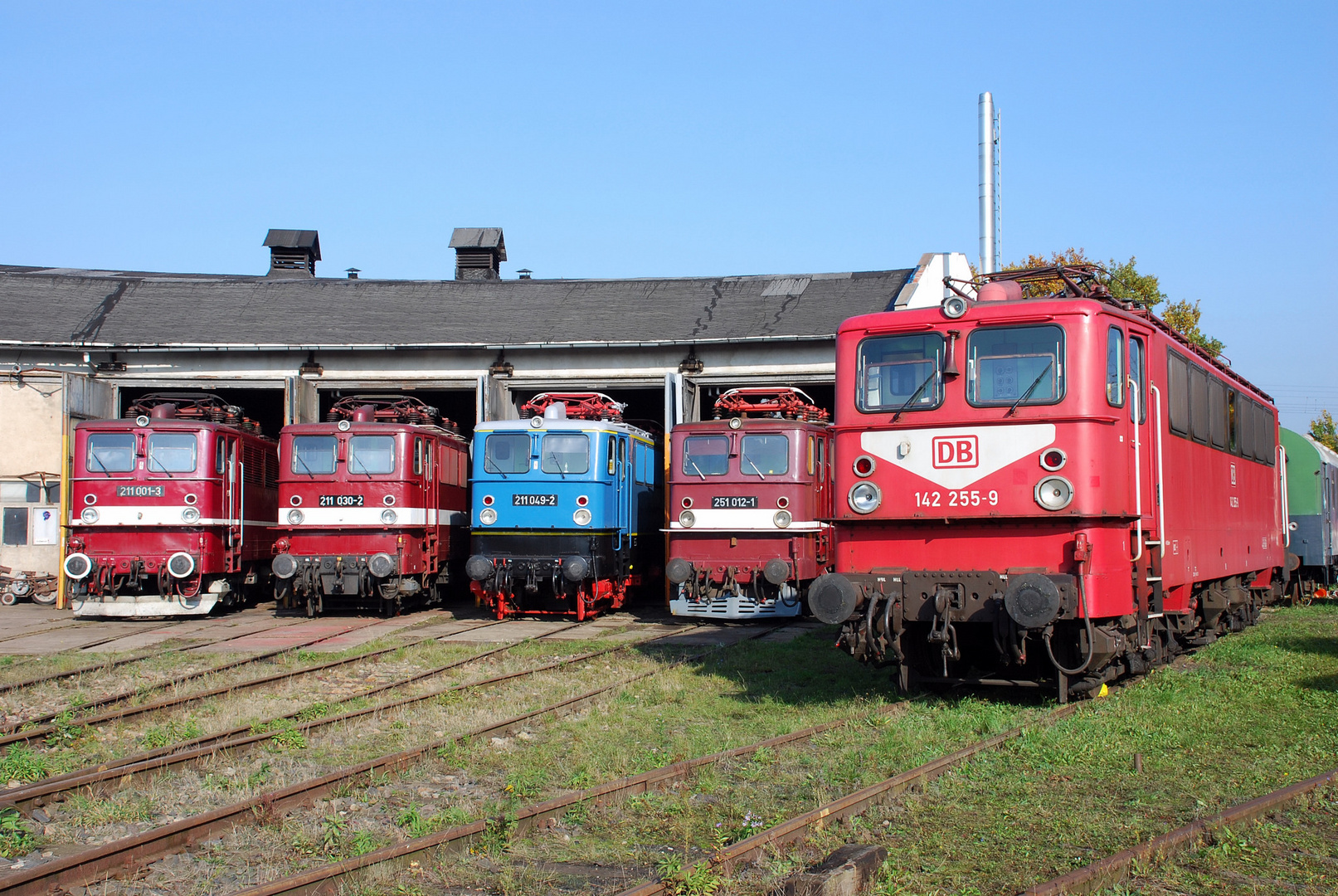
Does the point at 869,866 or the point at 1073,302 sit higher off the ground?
the point at 1073,302

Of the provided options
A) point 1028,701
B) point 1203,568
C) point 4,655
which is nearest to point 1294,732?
point 1028,701

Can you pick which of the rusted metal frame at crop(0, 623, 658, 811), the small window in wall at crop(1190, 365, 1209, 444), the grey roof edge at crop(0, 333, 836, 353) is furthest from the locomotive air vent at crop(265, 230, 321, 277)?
the small window in wall at crop(1190, 365, 1209, 444)

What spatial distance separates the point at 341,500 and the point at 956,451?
39.2ft

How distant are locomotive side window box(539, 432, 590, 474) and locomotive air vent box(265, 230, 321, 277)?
788 inches

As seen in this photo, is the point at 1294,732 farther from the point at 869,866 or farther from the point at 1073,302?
the point at 869,866

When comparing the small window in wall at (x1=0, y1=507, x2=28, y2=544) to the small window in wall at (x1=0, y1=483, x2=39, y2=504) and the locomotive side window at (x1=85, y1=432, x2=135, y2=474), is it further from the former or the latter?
the locomotive side window at (x1=85, y1=432, x2=135, y2=474)

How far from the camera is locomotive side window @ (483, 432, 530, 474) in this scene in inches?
704

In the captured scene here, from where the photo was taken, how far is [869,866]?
505 centimetres

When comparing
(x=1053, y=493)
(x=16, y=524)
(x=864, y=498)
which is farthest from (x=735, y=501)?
(x=16, y=524)

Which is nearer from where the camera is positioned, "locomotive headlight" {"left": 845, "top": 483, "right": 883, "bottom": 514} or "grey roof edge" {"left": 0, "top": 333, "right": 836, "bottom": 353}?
"locomotive headlight" {"left": 845, "top": 483, "right": 883, "bottom": 514}

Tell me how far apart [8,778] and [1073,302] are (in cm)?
795

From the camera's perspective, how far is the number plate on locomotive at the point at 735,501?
670 inches

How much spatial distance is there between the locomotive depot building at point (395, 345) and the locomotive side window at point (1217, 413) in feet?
29.9

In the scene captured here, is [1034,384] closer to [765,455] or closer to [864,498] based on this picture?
[864,498]
